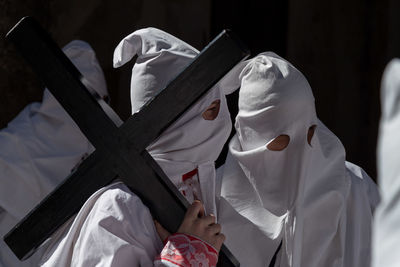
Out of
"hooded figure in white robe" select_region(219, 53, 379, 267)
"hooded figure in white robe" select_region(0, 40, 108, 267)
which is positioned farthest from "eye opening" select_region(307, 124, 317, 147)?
"hooded figure in white robe" select_region(0, 40, 108, 267)

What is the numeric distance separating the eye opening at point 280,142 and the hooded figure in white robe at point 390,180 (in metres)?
2.26

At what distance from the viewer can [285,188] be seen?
10.9 feet

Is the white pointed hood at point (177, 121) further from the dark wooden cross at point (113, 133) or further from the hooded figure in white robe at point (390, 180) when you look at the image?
the hooded figure in white robe at point (390, 180)

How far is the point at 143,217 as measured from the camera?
7.31ft

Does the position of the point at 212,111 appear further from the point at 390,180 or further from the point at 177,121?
the point at 390,180

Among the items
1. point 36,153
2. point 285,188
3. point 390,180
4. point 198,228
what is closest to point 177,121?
point 198,228

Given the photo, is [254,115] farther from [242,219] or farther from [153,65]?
[153,65]

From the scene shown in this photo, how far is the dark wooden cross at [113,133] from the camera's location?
7.16 feet

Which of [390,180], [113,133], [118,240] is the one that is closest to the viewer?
[390,180]

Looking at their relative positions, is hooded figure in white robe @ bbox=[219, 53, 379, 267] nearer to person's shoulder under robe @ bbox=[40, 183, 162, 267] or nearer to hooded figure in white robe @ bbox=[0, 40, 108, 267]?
hooded figure in white robe @ bbox=[0, 40, 108, 267]

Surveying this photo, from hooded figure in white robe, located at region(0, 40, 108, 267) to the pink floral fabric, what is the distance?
176 centimetres

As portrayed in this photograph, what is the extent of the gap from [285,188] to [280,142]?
0.64 ft

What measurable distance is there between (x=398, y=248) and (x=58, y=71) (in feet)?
4.74

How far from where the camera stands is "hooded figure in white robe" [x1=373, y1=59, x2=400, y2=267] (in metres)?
1.05
